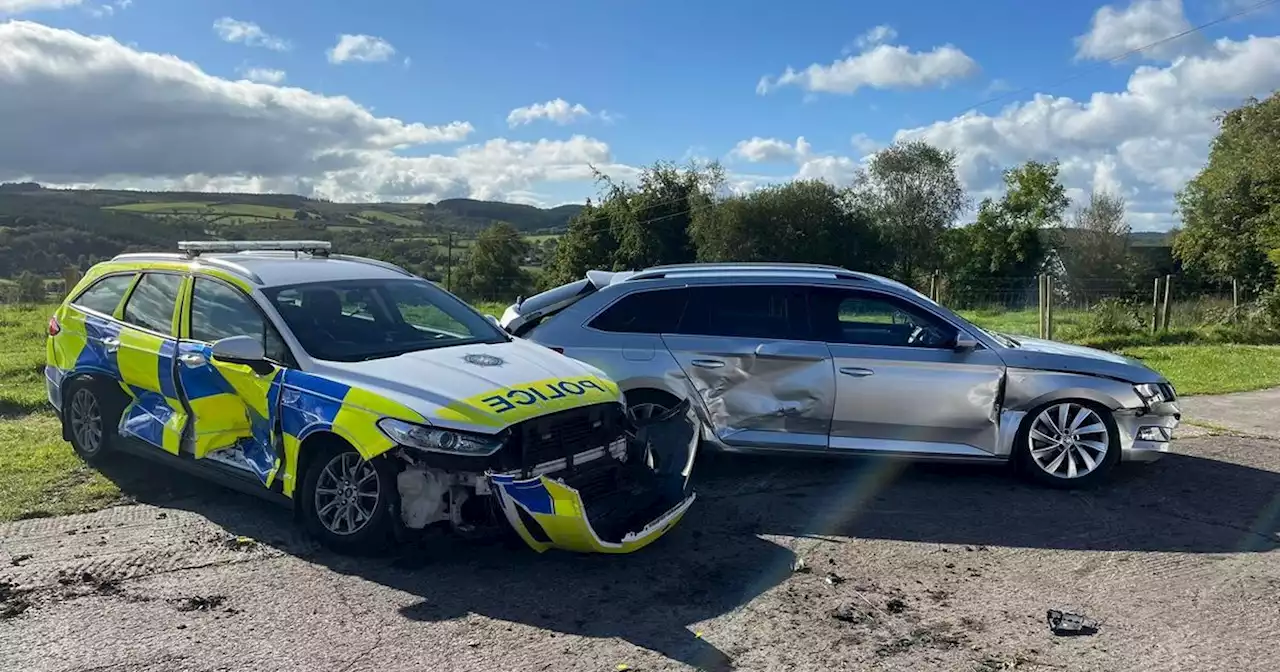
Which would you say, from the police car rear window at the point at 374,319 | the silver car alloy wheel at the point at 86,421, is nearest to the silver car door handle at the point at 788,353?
the police car rear window at the point at 374,319

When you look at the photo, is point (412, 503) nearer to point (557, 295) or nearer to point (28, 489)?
point (557, 295)

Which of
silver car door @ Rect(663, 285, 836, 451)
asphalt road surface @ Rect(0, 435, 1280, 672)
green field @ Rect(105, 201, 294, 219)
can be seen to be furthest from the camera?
green field @ Rect(105, 201, 294, 219)

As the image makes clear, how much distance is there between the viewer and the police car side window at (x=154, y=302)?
6.48 metres

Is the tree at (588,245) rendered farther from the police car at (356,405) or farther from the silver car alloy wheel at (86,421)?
the police car at (356,405)

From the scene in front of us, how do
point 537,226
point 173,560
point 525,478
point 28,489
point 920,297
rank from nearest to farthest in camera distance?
1. point 525,478
2. point 173,560
3. point 28,489
4. point 920,297
5. point 537,226

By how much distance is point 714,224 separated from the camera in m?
53.7

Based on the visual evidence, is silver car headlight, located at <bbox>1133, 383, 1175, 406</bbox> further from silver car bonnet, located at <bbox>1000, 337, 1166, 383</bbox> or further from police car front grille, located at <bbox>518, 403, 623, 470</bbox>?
police car front grille, located at <bbox>518, 403, 623, 470</bbox>

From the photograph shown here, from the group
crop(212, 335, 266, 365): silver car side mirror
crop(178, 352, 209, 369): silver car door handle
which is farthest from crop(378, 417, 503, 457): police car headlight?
crop(178, 352, 209, 369): silver car door handle

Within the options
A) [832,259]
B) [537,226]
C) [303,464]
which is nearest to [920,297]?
[303,464]

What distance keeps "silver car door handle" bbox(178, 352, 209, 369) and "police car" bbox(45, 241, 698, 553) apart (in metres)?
0.01

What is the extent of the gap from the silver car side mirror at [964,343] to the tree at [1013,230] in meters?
51.2

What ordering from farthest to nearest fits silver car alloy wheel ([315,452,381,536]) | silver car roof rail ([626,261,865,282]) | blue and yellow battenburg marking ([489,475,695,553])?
silver car roof rail ([626,261,865,282]) → silver car alloy wheel ([315,452,381,536]) → blue and yellow battenburg marking ([489,475,695,553])

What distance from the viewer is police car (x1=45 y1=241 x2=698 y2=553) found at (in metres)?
4.87

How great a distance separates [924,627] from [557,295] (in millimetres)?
4108
